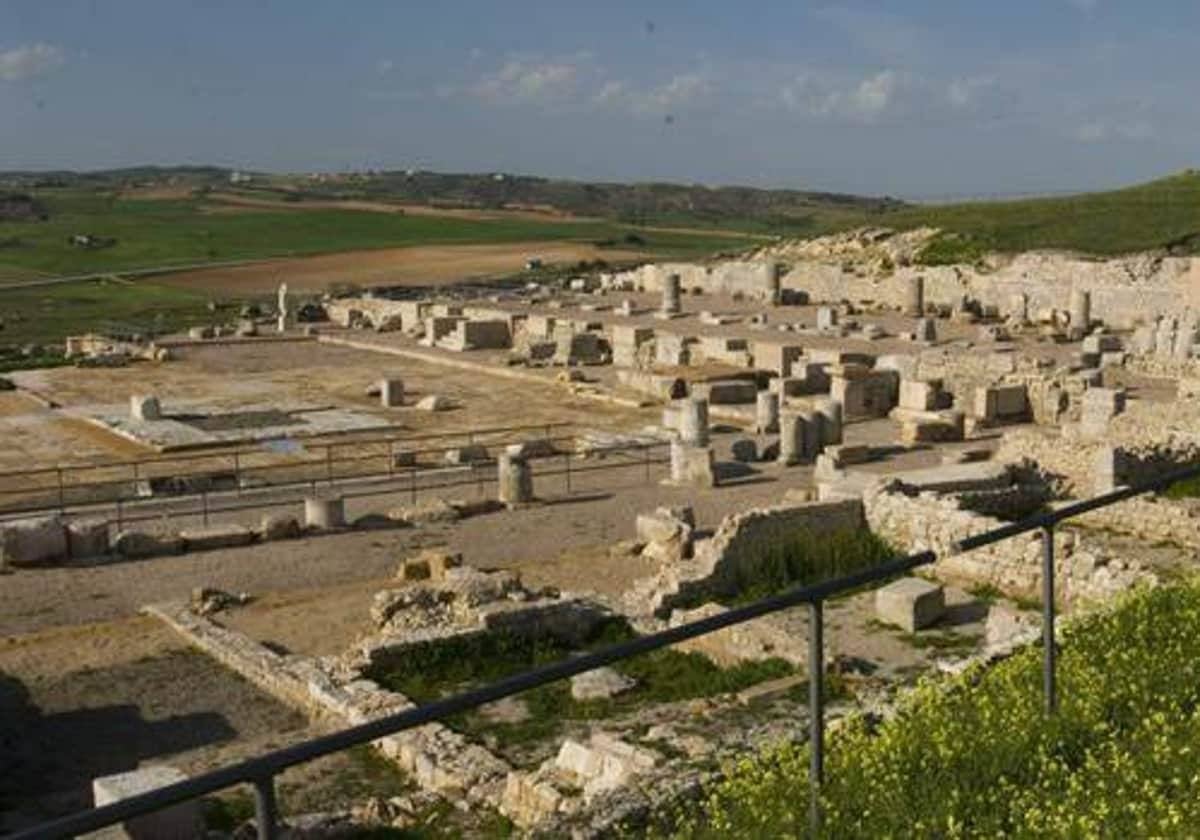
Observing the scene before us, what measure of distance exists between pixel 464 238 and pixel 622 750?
11366 cm

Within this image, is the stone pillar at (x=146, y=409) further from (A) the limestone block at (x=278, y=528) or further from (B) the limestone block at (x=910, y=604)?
(B) the limestone block at (x=910, y=604)

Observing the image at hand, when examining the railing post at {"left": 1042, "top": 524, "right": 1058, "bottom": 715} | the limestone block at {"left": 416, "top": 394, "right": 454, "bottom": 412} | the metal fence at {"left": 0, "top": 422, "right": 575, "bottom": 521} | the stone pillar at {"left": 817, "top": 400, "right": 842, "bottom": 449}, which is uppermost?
the railing post at {"left": 1042, "top": 524, "right": 1058, "bottom": 715}

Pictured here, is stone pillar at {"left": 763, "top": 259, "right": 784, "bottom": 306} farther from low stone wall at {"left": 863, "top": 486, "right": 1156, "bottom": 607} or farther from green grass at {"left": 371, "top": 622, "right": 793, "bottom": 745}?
green grass at {"left": 371, "top": 622, "right": 793, "bottom": 745}

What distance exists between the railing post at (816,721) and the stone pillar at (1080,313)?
37.6 meters

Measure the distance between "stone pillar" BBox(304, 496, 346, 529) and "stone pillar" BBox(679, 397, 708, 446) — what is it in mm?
7920

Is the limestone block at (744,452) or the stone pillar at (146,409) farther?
the stone pillar at (146,409)

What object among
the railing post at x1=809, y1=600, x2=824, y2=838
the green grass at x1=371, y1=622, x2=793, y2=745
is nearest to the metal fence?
the green grass at x1=371, y1=622, x2=793, y2=745

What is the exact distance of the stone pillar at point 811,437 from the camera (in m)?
26.6

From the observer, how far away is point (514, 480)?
23047 millimetres

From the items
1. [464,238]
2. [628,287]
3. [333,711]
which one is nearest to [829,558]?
[333,711]

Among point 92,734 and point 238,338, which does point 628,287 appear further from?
point 92,734

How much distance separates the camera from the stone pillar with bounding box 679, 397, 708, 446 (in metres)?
27.2

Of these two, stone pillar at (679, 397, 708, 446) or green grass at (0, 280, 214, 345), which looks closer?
stone pillar at (679, 397, 708, 446)

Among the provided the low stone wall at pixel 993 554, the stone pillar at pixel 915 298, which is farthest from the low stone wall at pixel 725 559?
the stone pillar at pixel 915 298
